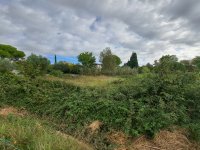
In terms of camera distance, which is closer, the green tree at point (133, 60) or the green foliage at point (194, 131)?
the green foliage at point (194, 131)

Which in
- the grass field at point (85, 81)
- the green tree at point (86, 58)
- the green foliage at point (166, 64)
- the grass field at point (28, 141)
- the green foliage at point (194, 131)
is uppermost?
the green tree at point (86, 58)

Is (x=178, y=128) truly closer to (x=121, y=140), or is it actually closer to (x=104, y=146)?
(x=121, y=140)

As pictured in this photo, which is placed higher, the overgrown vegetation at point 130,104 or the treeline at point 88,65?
the treeline at point 88,65

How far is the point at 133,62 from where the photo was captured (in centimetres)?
3909

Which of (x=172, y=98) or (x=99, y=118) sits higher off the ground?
(x=172, y=98)

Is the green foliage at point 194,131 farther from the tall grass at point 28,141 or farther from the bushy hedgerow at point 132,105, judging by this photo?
the tall grass at point 28,141

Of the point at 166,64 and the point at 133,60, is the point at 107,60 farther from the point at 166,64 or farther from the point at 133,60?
the point at 166,64

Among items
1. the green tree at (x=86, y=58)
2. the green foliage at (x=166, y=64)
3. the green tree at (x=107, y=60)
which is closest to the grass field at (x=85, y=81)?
the green foliage at (x=166, y=64)

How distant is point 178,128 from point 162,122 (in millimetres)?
643

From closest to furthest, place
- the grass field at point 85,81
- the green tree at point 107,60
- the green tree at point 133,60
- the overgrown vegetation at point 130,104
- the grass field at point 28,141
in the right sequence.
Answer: the grass field at point 28,141, the overgrown vegetation at point 130,104, the grass field at point 85,81, the green tree at point 107,60, the green tree at point 133,60

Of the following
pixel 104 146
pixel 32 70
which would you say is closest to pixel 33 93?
pixel 32 70

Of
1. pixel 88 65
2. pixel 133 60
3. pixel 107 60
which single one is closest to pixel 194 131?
pixel 107 60

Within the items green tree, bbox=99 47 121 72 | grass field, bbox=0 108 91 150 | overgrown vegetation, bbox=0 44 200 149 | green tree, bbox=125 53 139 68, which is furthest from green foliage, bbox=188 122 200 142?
green tree, bbox=125 53 139 68

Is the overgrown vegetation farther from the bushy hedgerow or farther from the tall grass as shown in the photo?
the tall grass
